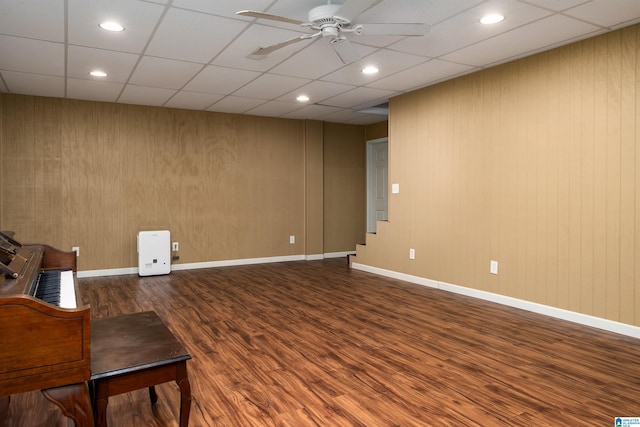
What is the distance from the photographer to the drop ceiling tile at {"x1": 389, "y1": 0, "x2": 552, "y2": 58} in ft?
9.59

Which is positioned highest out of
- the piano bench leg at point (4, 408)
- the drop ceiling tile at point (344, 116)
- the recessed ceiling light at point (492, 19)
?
the drop ceiling tile at point (344, 116)

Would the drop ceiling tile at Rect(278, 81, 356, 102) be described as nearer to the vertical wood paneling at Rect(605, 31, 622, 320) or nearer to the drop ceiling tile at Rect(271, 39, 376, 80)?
the drop ceiling tile at Rect(271, 39, 376, 80)

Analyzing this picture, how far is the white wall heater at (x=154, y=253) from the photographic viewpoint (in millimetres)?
Result: 5734

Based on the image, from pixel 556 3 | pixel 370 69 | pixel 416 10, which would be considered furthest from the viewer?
pixel 370 69

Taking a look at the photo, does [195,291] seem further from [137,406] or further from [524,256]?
[524,256]

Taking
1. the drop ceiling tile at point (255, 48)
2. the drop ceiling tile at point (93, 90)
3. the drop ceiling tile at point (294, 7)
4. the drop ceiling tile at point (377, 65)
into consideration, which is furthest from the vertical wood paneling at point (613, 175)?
the drop ceiling tile at point (93, 90)

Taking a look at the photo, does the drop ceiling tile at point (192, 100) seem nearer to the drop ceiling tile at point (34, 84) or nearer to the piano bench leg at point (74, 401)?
the drop ceiling tile at point (34, 84)

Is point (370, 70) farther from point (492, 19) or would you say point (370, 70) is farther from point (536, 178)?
point (536, 178)

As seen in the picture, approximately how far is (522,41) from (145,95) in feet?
14.5

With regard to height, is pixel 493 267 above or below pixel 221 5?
below

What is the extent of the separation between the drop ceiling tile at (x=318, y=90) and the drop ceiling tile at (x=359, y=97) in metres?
0.15

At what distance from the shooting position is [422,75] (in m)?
4.56

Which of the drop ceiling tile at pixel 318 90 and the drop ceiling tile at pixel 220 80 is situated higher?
the drop ceiling tile at pixel 318 90

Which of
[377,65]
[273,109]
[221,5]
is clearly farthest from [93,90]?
[377,65]
